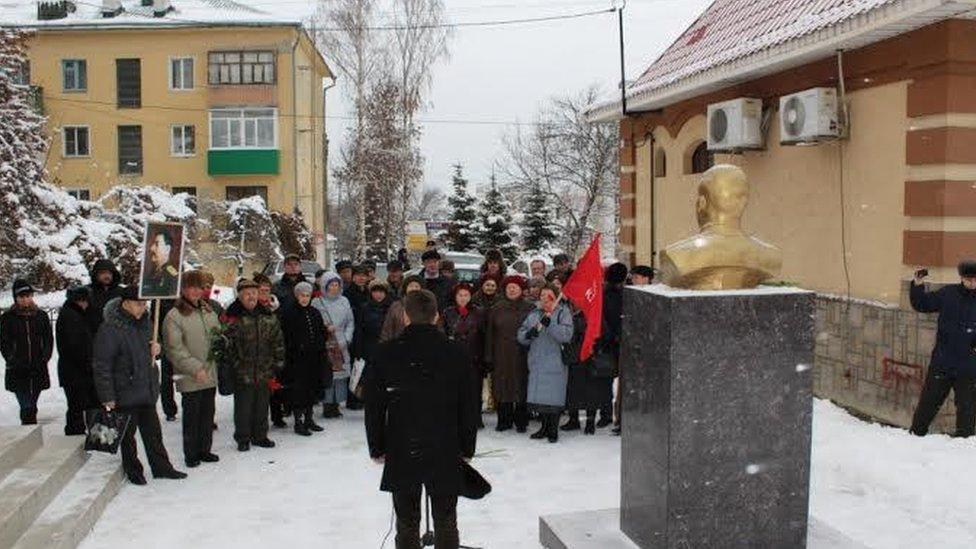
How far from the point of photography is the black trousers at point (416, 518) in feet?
15.4

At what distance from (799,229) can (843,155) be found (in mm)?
1180

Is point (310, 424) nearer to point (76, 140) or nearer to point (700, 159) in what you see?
point (700, 159)

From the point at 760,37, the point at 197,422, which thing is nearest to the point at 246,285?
the point at 197,422

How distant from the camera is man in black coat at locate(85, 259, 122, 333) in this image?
808 centimetres

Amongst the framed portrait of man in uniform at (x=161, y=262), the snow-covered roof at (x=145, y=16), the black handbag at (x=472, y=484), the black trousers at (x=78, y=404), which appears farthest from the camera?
the snow-covered roof at (x=145, y=16)

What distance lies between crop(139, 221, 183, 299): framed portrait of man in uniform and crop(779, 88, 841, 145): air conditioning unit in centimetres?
635

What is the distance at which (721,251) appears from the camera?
4664mm

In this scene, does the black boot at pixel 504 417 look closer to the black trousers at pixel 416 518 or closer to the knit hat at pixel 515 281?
the knit hat at pixel 515 281

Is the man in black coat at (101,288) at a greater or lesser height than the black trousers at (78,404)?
greater

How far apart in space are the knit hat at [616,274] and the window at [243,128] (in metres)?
27.0

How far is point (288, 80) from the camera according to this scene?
33.6 meters

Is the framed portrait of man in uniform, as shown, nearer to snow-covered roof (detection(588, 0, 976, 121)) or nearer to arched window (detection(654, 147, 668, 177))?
snow-covered roof (detection(588, 0, 976, 121))

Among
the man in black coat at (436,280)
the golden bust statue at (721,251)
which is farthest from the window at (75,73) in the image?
the golden bust statue at (721,251)

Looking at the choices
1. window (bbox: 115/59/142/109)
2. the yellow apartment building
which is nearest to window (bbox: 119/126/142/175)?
the yellow apartment building
